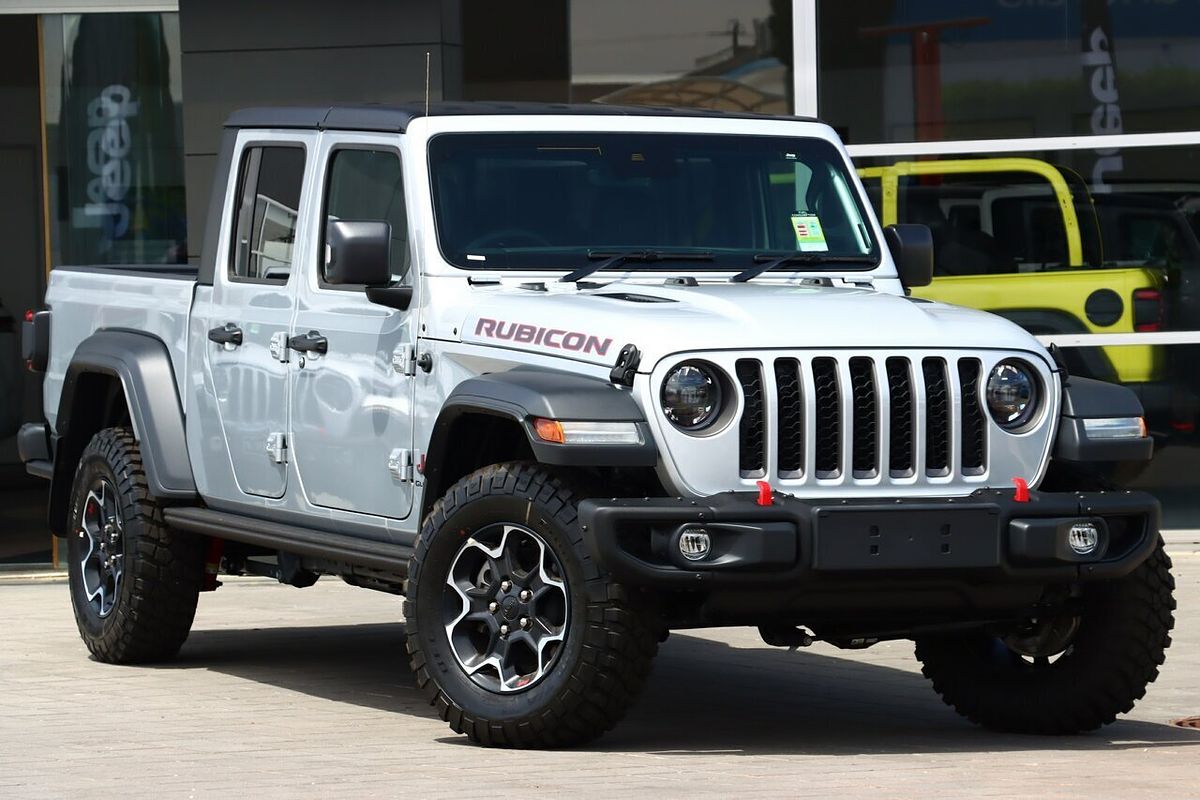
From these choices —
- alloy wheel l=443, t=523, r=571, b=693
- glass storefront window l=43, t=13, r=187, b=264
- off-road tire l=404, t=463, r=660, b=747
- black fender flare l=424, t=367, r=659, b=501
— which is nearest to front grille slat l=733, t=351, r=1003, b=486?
black fender flare l=424, t=367, r=659, b=501

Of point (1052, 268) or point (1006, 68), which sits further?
point (1006, 68)

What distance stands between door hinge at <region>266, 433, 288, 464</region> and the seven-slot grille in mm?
2269

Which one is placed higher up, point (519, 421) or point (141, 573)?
point (519, 421)

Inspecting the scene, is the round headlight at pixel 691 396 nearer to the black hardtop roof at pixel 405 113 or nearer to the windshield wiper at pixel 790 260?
the windshield wiper at pixel 790 260

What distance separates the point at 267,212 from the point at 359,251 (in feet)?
4.53

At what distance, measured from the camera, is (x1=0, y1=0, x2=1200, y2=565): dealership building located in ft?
45.8

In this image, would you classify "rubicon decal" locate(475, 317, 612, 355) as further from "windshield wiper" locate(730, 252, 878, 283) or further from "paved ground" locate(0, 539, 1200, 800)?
"paved ground" locate(0, 539, 1200, 800)

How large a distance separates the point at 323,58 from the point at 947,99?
3725 millimetres

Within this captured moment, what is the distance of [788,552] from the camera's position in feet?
21.9

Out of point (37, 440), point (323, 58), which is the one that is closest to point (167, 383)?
point (37, 440)

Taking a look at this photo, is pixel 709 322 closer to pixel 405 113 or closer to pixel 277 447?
pixel 405 113

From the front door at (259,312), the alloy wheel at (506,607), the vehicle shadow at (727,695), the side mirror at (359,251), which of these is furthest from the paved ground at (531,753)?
the side mirror at (359,251)

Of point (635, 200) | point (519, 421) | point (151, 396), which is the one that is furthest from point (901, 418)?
point (151, 396)

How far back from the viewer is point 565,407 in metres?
6.74
